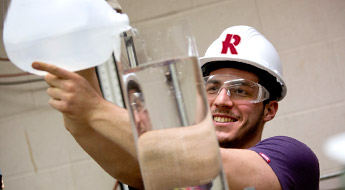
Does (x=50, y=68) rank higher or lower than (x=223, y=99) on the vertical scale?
higher

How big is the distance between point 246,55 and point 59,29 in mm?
970

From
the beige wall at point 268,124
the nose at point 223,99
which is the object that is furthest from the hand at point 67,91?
the beige wall at point 268,124

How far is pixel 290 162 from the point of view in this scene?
1.31 meters

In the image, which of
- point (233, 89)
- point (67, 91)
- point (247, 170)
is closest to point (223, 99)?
point (233, 89)

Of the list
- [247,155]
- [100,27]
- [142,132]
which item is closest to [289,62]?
[247,155]

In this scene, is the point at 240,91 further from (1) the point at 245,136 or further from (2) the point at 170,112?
(2) the point at 170,112

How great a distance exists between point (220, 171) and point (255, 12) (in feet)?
5.90

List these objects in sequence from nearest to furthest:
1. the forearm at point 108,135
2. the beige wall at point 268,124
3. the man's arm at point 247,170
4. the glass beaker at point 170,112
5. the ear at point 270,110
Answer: the glass beaker at point 170,112 < the forearm at point 108,135 < the man's arm at point 247,170 < the ear at point 270,110 < the beige wall at point 268,124

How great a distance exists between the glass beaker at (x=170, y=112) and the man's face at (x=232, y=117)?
1000 millimetres

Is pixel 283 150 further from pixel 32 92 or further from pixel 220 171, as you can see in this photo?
pixel 32 92

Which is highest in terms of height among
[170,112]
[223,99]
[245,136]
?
[170,112]

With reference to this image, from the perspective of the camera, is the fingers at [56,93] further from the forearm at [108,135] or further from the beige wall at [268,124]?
the beige wall at [268,124]

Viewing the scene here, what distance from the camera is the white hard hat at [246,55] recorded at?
1.57 m

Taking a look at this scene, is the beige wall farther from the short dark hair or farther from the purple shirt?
the purple shirt
